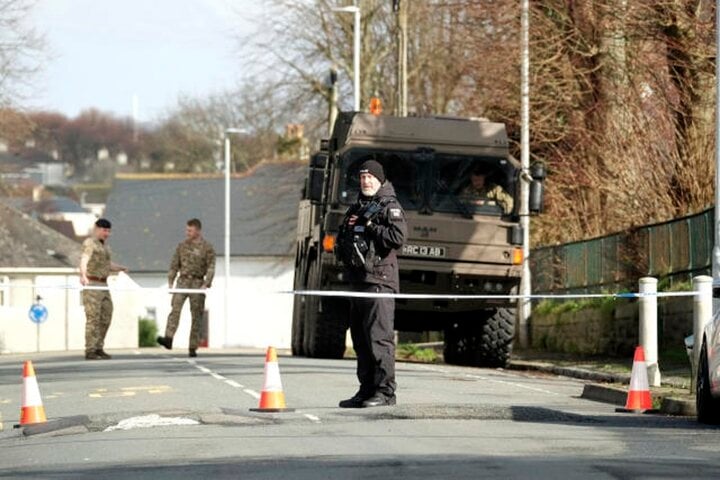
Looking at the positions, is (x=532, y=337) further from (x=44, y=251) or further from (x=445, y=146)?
(x=44, y=251)

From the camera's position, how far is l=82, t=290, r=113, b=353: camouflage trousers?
2520 centimetres

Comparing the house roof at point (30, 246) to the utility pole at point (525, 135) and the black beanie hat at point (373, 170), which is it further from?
the black beanie hat at point (373, 170)

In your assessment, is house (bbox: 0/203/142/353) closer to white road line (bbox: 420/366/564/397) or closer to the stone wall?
the stone wall

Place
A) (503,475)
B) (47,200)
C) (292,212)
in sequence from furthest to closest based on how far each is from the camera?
1. (47,200)
2. (292,212)
3. (503,475)

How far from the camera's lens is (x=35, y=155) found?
93.0m

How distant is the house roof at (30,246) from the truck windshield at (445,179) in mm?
49140

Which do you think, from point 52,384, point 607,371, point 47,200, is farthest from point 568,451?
point 47,200

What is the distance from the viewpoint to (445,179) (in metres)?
24.6

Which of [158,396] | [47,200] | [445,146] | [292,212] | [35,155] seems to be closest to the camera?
[158,396]

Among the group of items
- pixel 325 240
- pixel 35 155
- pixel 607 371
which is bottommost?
pixel 607 371

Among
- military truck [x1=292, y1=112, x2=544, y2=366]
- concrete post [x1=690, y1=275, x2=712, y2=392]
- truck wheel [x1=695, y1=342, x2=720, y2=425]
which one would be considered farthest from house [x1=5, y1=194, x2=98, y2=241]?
truck wheel [x1=695, y1=342, x2=720, y2=425]

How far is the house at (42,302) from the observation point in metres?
69.1

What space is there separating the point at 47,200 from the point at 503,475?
108 metres

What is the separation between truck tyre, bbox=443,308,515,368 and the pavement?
59 cm
